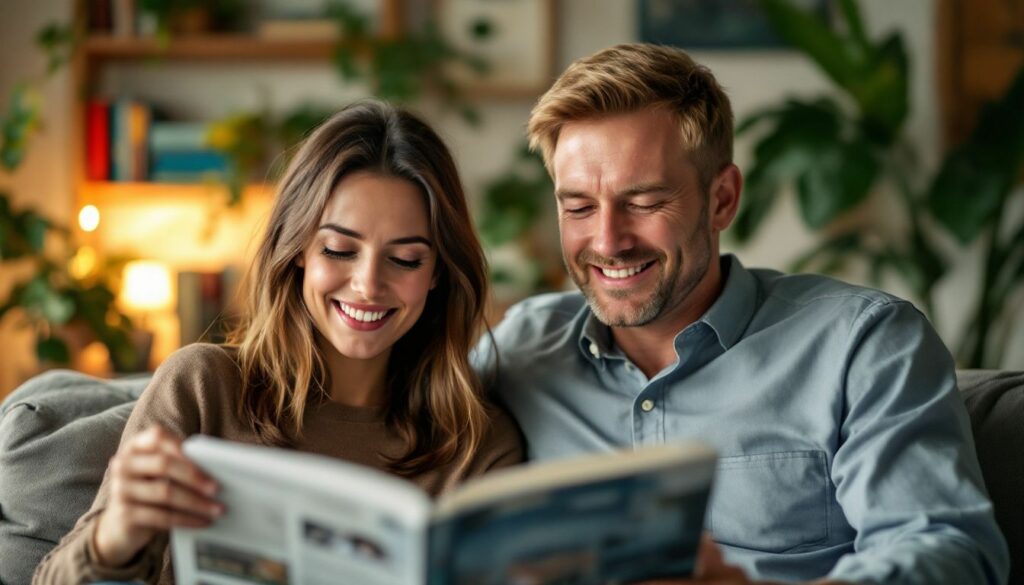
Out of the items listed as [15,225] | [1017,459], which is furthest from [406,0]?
[1017,459]

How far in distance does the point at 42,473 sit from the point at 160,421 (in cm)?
25

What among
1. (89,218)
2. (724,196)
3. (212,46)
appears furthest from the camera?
(212,46)

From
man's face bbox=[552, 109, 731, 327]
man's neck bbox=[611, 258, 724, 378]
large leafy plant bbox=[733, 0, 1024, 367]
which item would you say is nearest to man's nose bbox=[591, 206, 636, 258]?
man's face bbox=[552, 109, 731, 327]

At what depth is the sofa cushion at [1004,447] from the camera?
163 centimetres

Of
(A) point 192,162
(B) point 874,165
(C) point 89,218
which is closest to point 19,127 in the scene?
(C) point 89,218

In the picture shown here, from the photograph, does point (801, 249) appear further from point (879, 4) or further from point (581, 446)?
point (581, 446)

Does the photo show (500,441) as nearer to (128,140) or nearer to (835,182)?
(835,182)

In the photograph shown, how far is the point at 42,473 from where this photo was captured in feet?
5.42

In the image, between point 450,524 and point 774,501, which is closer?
point 450,524

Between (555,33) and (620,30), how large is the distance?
0.23m

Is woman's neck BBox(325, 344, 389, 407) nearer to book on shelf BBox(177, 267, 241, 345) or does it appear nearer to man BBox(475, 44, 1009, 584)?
man BBox(475, 44, 1009, 584)

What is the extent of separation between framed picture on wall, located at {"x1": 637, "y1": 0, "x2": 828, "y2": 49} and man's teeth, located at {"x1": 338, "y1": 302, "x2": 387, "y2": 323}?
108 inches

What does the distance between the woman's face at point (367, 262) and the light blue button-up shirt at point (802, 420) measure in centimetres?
30

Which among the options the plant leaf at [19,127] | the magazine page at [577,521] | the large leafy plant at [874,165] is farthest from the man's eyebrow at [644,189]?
the plant leaf at [19,127]
